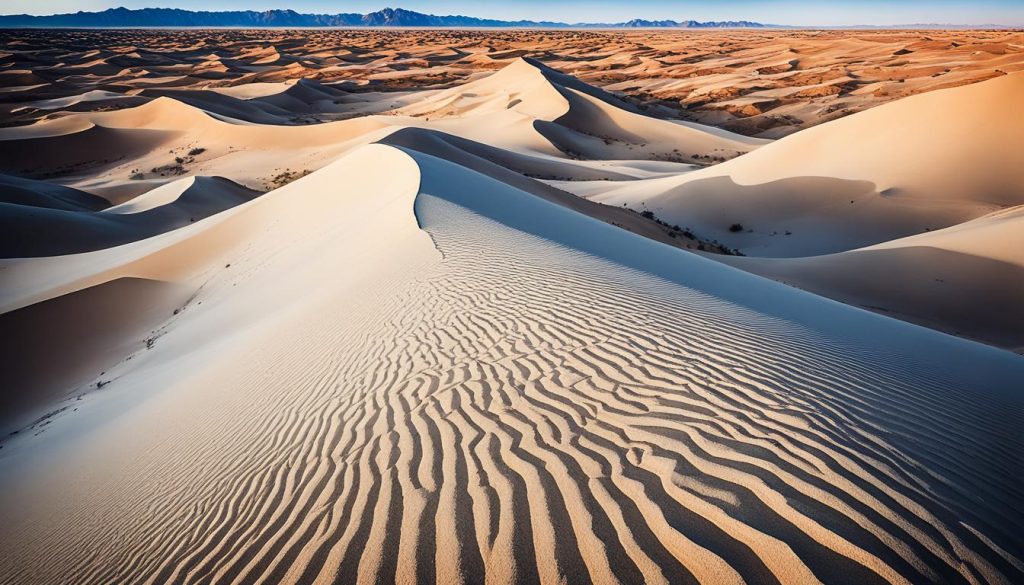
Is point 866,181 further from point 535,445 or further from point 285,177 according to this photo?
point 285,177

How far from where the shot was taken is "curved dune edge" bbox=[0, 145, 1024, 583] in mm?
2227

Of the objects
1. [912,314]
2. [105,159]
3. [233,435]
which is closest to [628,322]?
[233,435]

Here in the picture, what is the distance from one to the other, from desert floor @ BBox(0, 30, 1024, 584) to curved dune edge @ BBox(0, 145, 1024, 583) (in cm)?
2

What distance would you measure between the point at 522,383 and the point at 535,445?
81 cm

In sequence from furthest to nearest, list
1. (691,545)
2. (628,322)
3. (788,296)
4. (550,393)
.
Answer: (788,296) < (628,322) < (550,393) < (691,545)

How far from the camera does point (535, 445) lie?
9.82ft

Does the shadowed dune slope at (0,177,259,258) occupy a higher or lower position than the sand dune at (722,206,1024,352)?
lower

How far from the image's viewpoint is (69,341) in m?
9.26

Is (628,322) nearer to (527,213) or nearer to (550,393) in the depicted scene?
(550,393)

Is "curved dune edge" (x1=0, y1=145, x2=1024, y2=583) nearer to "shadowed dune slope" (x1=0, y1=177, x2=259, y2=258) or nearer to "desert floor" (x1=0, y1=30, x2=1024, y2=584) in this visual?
"desert floor" (x1=0, y1=30, x2=1024, y2=584)

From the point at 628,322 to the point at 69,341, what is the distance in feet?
32.8

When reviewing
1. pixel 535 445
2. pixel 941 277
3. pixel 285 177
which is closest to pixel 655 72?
pixel 285 177

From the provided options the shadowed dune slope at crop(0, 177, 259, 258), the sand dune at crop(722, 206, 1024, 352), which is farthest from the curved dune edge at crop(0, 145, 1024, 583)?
the shadowed dune slope at crop(0, 177, 259, 258)

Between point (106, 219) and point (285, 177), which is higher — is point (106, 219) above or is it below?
above
